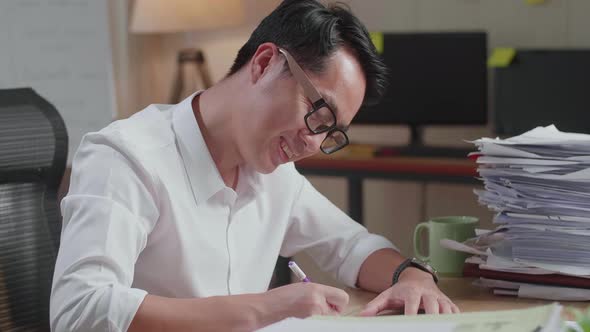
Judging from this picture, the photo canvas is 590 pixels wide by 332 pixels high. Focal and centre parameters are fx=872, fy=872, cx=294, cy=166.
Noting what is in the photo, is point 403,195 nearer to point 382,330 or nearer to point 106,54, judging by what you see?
point 106,54

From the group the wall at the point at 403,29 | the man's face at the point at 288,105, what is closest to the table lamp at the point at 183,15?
the wall at the point at 403,29

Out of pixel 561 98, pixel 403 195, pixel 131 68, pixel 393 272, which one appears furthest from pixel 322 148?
pixel 131 68

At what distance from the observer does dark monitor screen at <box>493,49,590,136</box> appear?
348 centimetres

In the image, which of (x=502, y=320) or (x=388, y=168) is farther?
(x=388, y=168)

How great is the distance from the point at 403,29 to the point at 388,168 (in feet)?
2.88

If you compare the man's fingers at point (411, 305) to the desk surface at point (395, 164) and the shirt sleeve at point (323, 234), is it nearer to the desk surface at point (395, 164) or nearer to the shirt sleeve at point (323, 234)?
the shirt sleeve at point (323, 234)

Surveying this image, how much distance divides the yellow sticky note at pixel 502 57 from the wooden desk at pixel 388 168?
1.56 feet

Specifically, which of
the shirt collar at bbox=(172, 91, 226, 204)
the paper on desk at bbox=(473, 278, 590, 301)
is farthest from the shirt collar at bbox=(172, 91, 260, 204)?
the paper on desk at bbox=(473, 278, 590, 301)

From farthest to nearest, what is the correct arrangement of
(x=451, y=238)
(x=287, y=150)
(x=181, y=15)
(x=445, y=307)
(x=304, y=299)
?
1. (x=181, y=15)
2. (x=451, y=238)
3. (x=287, y=150)
4. (x=445, y=307)
5. (x=304, y=299)

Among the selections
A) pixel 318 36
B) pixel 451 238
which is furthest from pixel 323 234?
pixel 318 36

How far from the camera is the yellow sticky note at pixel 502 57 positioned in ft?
11.8

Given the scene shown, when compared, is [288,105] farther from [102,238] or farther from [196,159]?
[102,238]

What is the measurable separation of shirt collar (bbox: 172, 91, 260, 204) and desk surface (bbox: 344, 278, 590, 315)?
0.29 m

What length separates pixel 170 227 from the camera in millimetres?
1351
